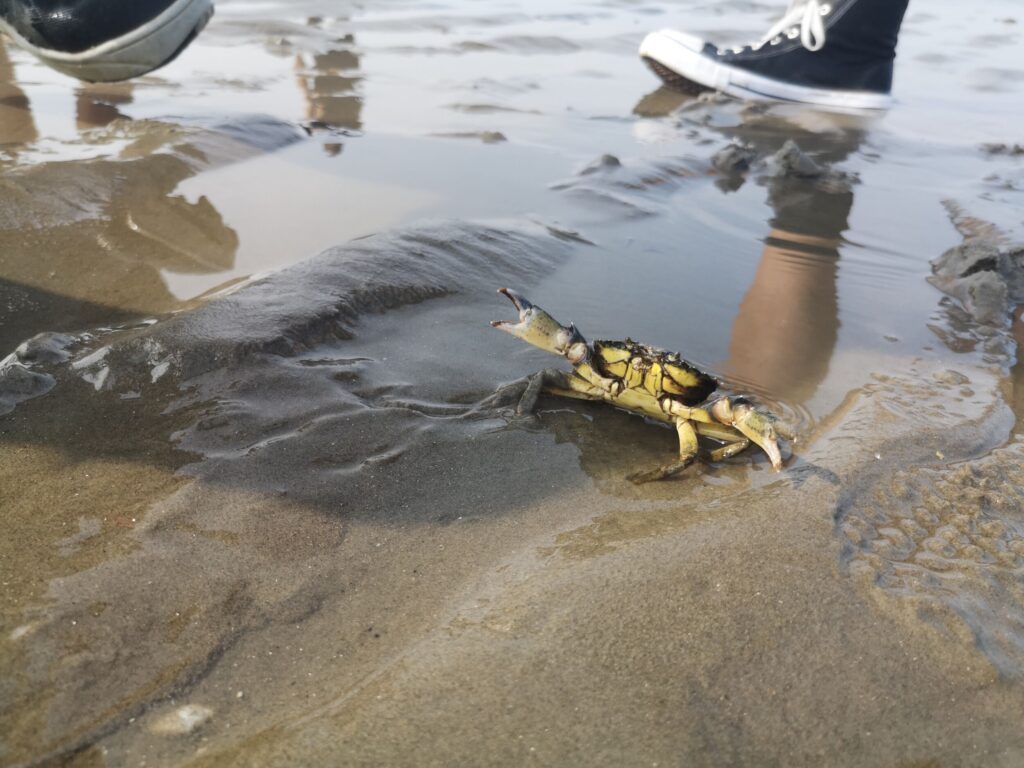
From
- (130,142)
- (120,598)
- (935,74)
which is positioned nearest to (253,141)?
(130,142)

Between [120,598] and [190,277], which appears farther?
[190,277]

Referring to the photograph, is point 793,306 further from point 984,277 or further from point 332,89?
point 332,89

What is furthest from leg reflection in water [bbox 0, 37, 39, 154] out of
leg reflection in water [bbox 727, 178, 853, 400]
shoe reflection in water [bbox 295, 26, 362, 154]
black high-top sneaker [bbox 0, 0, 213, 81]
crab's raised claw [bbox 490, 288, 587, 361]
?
leg reflection in water [bbox 727, 178, 853, 400]

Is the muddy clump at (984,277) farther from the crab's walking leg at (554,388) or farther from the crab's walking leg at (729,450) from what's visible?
the crab's walking leg at (554,388)

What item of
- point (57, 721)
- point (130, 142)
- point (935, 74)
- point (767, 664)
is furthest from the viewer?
point (935, 74)

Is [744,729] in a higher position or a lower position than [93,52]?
lower

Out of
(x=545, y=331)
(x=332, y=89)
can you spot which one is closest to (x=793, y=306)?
(x=545, y=331)

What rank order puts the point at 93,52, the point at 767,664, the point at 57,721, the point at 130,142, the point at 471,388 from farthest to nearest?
1. the point at 130,142
2. the point at 93,52
3. the point at 471,388
4. the point at 767,664
5. the point at 57,721

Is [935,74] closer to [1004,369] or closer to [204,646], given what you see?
[1004,369]
